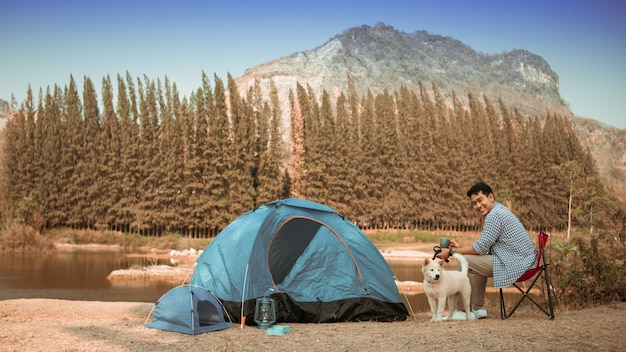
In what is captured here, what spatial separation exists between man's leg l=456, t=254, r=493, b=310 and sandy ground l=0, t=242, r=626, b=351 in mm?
282

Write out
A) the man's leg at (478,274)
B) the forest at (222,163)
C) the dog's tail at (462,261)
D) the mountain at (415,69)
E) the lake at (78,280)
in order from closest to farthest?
the dog's tail at (462,261) < the man's leg at (478,274) < the lake at (78,280) < the forest at (222,163) < the mountain at (415,69)

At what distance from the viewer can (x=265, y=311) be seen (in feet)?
22.1

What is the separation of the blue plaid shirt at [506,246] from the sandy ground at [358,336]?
52cm

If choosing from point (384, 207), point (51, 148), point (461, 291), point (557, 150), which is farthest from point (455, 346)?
point (557, 150)

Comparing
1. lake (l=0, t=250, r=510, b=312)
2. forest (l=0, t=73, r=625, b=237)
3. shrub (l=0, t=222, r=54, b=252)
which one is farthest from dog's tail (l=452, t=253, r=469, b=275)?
forest (l=0, t=73, r=625, b=237)

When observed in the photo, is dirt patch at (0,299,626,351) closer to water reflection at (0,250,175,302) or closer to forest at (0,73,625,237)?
water reflection at (0,250,175,302)

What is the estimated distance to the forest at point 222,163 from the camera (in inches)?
1294

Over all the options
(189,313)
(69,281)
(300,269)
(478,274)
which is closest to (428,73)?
(69,281)

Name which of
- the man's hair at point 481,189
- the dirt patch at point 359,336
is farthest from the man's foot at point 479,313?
the man's hair at point 481,189

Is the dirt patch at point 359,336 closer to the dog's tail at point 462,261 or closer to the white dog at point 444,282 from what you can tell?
the white dog at point 444,282

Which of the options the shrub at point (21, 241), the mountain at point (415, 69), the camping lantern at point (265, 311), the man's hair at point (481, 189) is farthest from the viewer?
the mountain at point (415, 69)

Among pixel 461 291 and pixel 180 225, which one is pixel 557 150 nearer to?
pixel 180 225

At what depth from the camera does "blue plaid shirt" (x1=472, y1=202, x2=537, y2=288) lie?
234 inches

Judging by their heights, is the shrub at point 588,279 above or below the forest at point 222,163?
below
